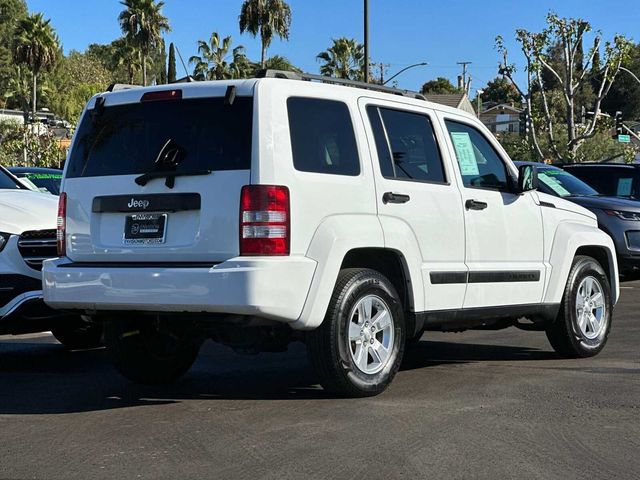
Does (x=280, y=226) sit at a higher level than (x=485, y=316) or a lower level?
higher

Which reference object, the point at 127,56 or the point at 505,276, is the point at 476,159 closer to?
the point at 505,276

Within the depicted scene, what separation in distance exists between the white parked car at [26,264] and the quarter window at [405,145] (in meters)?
2.66

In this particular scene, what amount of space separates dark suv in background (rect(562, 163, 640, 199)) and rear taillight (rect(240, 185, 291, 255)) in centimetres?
1161

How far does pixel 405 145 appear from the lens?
22.0 ft

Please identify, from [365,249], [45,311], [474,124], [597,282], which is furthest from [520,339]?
[45,311]

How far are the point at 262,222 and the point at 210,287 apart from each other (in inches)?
18.4

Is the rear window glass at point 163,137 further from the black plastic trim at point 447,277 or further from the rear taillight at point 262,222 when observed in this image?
the black plastic trim at point 447,277

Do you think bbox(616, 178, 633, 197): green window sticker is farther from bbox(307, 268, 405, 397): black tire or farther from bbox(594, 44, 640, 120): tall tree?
bbox(594, 44, 640, 120): tall tree

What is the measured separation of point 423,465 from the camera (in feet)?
15.6

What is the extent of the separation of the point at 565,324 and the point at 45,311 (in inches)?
158

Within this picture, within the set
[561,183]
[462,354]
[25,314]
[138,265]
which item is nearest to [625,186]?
[561,183]

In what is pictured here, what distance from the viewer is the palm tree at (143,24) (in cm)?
6569

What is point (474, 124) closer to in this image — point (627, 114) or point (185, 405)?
point (185, 405)

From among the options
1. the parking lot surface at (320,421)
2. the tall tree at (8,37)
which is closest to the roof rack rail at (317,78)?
the parking lot surface at (320,421)
